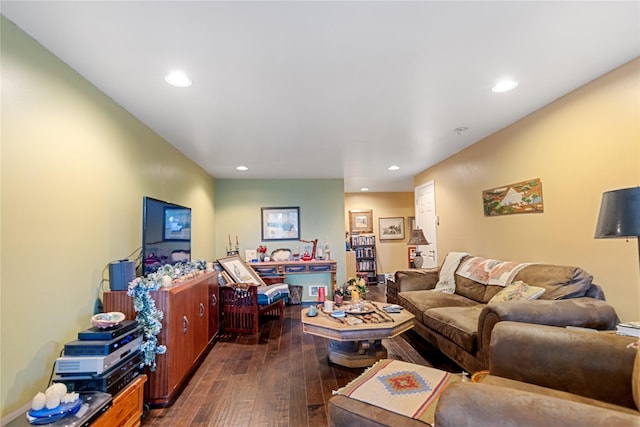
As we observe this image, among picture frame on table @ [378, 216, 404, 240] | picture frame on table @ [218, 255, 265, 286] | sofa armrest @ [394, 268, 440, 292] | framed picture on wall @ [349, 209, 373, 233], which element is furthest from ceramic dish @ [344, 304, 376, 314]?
picture frame on table @ [378, 216, 404, 240]

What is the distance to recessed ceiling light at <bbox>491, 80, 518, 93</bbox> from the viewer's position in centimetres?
219

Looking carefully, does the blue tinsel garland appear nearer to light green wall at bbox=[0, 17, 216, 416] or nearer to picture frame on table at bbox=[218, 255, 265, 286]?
light green wall at bbox=[0, 17, 216, 416]

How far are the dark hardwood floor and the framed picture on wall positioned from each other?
14.6 feet

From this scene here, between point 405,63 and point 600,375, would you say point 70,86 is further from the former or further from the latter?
point 600,375

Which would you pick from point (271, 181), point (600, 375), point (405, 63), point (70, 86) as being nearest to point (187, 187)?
point (271, 181)

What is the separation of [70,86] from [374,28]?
188cm


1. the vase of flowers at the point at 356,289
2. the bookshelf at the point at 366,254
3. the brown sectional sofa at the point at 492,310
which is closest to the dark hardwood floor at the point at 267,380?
the brown sectional sofa at the point at 492,310

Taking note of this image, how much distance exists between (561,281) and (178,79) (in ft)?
10.4

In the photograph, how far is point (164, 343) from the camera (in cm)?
225

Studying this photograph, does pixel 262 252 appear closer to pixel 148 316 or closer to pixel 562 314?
pixel 148 316

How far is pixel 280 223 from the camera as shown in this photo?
567 cm

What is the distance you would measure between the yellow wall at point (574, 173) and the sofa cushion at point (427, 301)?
676 millimetres

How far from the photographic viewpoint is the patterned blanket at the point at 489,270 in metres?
2.88

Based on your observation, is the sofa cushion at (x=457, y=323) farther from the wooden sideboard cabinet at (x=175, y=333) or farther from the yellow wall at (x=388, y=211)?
the yellow wall at (x=388, y=211)
